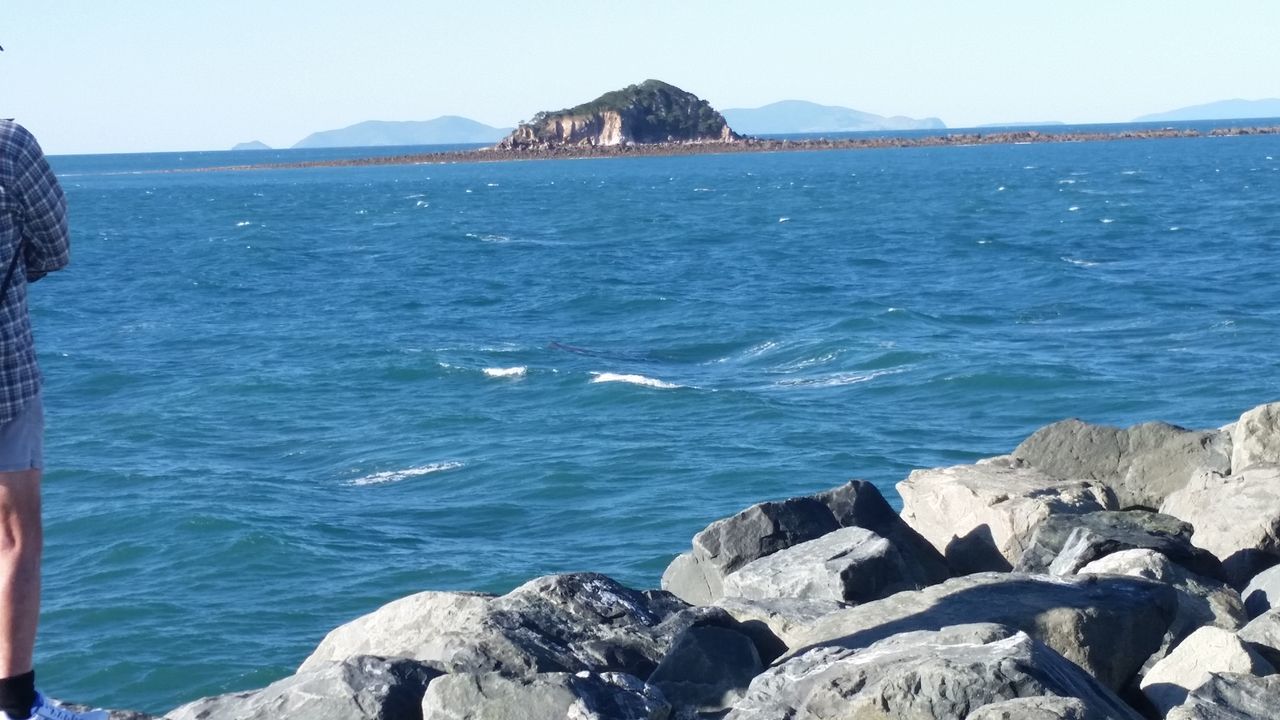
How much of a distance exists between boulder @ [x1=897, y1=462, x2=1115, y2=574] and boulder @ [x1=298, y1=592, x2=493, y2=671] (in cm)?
341

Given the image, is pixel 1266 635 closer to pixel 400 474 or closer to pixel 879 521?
pixel 879 521

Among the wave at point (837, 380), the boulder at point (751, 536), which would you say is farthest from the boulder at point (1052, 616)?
the wave at point (837, 380)

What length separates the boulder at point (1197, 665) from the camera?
19.0 ft

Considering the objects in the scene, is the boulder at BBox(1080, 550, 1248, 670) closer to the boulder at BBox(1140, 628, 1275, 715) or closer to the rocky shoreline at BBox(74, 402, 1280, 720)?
the rocky shoreline at BBox(74, 402, 1280, 720)

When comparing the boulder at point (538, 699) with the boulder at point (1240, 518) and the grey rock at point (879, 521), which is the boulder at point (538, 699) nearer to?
the grey rock at point (879, 521)

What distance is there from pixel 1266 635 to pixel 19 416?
16.9ft

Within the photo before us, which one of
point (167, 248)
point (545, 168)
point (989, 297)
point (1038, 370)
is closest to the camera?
point (1038, 370)

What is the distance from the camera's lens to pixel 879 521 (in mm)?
9219

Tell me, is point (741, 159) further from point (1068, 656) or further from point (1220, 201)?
point (1068, 656)

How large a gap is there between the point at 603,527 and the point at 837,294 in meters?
19.2

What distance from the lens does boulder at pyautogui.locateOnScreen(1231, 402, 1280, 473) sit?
372 inches

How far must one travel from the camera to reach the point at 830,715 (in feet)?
16.7

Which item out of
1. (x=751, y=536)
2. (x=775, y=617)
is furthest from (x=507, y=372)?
(x=775, y=617)

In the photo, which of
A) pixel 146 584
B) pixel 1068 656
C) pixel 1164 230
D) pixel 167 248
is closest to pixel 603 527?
pixel 146 584
